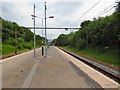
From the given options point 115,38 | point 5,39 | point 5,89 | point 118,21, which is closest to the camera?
point 5,89

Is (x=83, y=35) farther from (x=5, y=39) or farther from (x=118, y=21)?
(x=118, y=21)

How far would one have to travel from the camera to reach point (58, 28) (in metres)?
91.2

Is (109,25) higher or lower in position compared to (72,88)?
higher

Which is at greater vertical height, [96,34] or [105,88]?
[96,34]

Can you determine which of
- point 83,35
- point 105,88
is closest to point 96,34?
point 83,35

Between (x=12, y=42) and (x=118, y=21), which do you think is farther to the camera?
(x=12, y=42)

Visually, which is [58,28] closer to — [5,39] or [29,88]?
[5,39]

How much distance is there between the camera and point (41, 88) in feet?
32.9

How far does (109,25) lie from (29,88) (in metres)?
25.8

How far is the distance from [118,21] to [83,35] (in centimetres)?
3063

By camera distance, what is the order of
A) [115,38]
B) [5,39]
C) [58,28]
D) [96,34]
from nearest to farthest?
[115,38] < [96,34] < [5,39] < [58,28]

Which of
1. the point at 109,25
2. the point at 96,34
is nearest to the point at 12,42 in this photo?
the point at 96,34

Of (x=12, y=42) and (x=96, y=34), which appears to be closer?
(x=96, y=34)

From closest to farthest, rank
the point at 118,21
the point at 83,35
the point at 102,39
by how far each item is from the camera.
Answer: the point at 118,21
the point at 102,39
the point at 83,35
